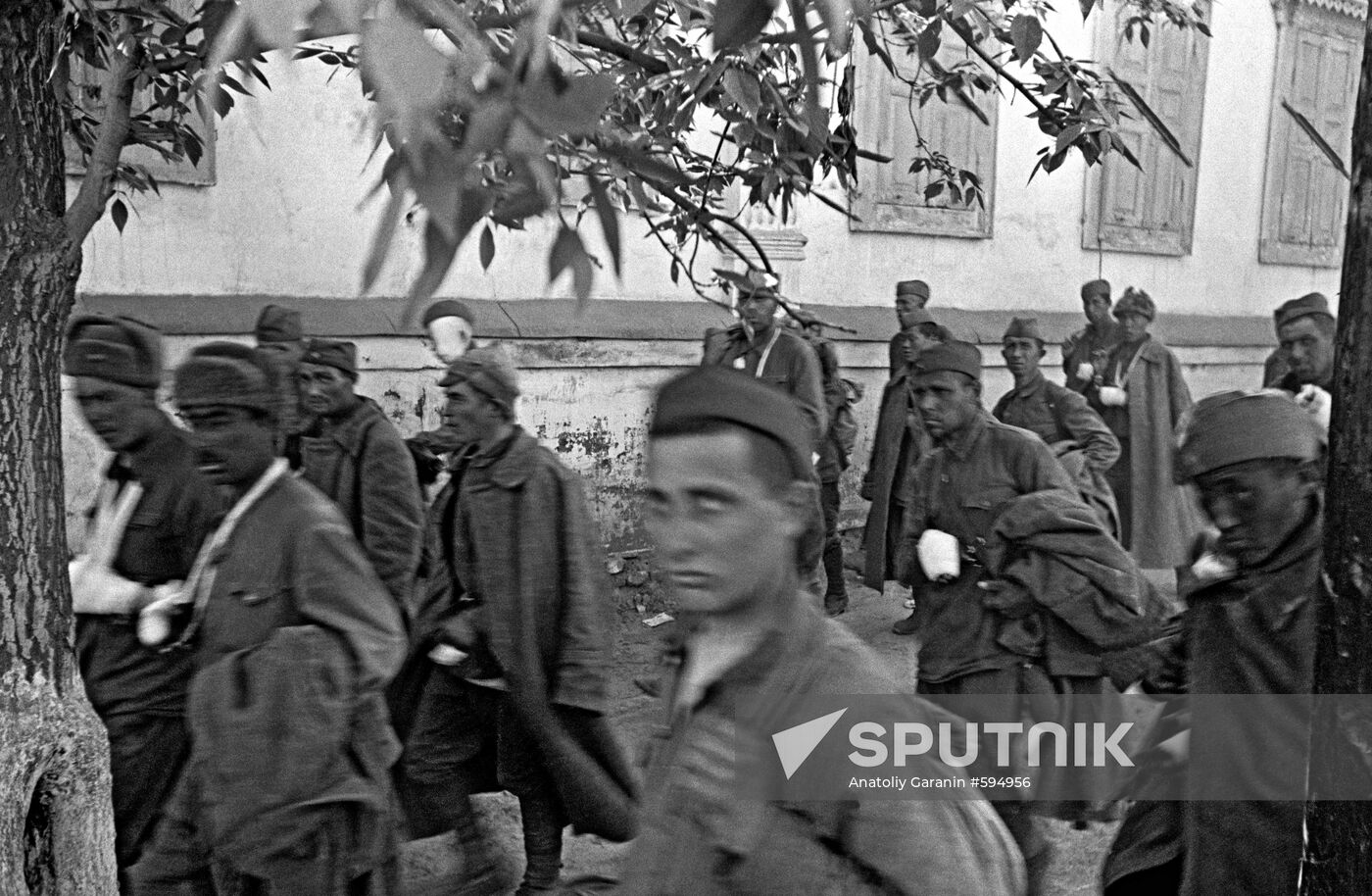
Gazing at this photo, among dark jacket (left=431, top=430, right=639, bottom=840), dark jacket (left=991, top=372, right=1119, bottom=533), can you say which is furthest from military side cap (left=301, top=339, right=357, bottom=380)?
dark jacket (left=991, top=372, right=1119, bottom=533)

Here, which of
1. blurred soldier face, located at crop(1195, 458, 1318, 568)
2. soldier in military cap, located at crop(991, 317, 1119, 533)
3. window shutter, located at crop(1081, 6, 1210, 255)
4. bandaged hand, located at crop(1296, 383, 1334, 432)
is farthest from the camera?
window shutter, located at crop(1081, 6, 1210, 255)

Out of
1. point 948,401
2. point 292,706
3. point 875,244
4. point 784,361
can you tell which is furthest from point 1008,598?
point 875,244

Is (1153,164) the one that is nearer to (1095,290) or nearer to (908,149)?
(908,149)

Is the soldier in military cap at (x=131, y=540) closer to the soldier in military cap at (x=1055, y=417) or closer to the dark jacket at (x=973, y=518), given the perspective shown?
the dark jacket at (x=973, y=518)

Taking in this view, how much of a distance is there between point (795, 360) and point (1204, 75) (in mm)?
7093

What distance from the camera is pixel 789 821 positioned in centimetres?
165

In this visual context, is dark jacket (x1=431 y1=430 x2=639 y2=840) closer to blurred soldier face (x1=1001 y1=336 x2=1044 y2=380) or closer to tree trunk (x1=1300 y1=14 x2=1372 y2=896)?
tree trunk (x1=1300 y1=14 x2=1372 y2=896)

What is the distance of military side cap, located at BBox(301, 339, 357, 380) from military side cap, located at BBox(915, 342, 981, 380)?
2.05 meters

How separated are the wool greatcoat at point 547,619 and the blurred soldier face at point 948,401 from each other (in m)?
1.19

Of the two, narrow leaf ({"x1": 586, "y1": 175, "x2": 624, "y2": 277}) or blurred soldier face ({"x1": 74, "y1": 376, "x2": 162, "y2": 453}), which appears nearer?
narrow leaf ({"x1": 586, "y1": 175, "x2": 624, "y2": 277})

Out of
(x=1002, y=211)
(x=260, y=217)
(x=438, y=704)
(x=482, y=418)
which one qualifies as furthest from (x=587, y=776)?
(x=1002, y=211)

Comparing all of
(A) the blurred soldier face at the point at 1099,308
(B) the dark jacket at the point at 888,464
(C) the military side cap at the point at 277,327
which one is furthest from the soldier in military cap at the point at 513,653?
(A) the blurred soldier face at the point at 1099,308

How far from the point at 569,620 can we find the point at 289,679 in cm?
173

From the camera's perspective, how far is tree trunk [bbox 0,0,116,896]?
3.29 m
